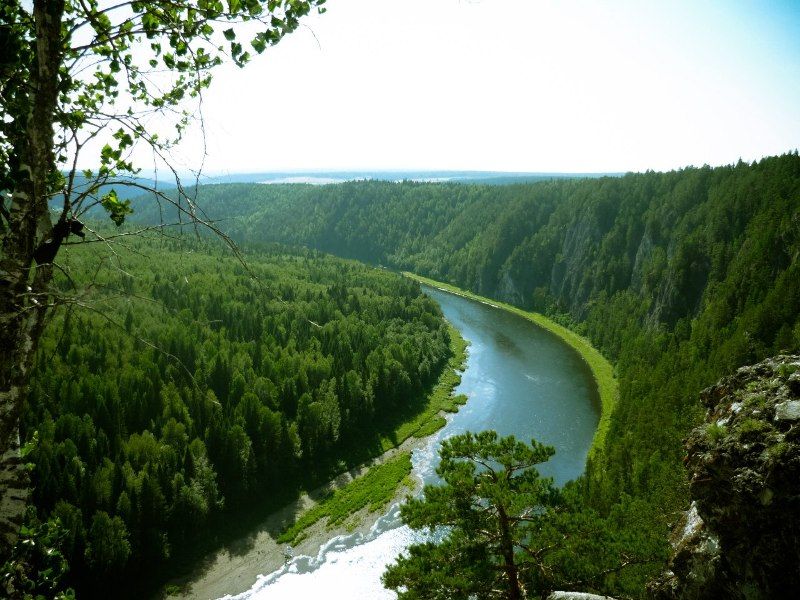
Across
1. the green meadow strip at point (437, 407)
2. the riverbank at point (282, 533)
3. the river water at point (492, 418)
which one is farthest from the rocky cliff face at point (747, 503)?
the green meadow strip at point (437, 407)

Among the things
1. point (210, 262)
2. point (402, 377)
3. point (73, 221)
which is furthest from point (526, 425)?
point (210, 262)

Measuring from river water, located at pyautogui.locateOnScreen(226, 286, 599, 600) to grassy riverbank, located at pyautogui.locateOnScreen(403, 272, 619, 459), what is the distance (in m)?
0.85

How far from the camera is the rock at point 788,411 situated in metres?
9.52

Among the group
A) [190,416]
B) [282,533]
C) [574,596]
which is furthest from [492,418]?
[574,596]

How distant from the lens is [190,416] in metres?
37.9

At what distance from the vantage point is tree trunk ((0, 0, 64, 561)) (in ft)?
13.2

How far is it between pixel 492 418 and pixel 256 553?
79.7ft

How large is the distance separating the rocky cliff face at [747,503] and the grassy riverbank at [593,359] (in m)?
28.2

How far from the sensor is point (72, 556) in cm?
2609

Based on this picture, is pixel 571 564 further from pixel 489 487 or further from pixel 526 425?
pixel 526 425

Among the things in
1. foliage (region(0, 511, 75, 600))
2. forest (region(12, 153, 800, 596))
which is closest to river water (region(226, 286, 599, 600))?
forest (region(12, 153, 800, 596))

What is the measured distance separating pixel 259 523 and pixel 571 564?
2367cm

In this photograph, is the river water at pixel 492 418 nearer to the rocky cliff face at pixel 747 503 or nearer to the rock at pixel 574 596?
the rock at pixel 574 596

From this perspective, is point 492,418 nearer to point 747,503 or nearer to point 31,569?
point 747,503
